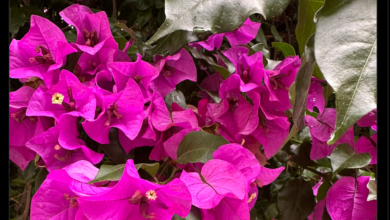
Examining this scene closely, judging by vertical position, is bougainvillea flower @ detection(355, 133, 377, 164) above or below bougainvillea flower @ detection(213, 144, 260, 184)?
below

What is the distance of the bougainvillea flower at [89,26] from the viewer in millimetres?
Answer: 403

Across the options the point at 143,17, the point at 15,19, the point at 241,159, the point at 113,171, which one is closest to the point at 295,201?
the point at 241,159

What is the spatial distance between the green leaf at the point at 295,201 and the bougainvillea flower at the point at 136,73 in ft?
0.82

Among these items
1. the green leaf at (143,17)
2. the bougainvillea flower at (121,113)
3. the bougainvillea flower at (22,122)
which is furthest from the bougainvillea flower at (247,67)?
the green leaf at (143,17)

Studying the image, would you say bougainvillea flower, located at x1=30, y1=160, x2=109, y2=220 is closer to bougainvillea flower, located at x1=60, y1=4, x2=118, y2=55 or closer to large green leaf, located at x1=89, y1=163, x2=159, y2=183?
large green leaf, located at x1=89, y1=163, x2=159, y2=183

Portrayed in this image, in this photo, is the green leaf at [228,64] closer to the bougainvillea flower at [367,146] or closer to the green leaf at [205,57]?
the green leaf at [205,57]

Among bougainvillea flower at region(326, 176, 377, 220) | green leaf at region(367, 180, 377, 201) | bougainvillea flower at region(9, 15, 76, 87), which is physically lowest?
bougainvillea flower at region(326, 176, 377, 220)

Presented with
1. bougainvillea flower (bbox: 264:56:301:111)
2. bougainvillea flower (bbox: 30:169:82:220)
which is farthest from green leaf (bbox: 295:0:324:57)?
bougainvillea flower (bbox: 30:169:82:220)

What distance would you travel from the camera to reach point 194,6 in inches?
10.7

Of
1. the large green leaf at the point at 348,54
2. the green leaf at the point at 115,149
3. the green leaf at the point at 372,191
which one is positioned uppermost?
the large green leaf at the point at 348,54

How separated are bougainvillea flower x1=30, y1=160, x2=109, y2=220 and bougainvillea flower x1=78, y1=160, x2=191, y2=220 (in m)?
0.04

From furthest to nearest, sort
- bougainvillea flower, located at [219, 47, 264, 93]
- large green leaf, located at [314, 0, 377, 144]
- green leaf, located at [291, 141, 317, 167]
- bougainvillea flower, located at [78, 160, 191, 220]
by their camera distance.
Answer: green leaf, located at [291, 141, 317, 167] < bougainvillea flower, located at [219, 47, 264, 93] < bougainvillea flower, located at [78, 160, 191, 220] < large green leaf, located at [314, 0, 377, 144]

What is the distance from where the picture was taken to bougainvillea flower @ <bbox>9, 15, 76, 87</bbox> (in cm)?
38
